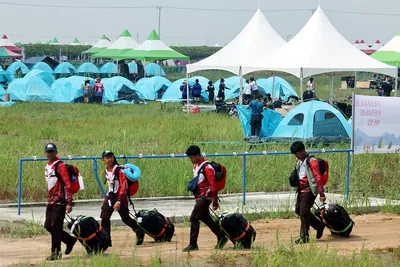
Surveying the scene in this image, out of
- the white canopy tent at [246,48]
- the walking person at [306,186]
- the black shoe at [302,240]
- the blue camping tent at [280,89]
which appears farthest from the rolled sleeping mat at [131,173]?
the blue camping tent at [280,89]

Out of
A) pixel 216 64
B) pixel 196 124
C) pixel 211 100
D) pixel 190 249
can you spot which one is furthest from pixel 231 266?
pixel 211 100

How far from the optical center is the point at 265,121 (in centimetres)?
2833

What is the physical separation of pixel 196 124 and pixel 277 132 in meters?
4.80

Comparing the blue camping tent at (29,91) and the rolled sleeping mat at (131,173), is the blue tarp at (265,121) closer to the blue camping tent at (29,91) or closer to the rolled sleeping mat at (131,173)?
the rolled sleeping mat at (131,173)

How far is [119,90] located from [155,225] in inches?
1378

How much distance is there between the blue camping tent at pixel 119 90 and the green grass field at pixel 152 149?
852 cm

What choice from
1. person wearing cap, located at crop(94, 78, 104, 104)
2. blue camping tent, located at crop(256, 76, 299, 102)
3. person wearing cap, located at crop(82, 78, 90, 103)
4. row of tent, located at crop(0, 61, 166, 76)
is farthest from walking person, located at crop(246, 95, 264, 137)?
row of tent, located at crop(0, 61, 166, 76)

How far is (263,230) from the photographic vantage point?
48.4 feet

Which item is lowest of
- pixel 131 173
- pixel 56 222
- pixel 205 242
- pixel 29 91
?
pixel 205 242

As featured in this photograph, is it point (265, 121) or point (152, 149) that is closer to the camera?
point (152, 149)

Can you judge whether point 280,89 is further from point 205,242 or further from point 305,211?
point 305,211

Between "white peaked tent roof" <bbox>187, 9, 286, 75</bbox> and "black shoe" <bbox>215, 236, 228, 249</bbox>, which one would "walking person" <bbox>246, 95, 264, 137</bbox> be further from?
"black shoe" <bbox>215, 236, 228, 249</bbox>

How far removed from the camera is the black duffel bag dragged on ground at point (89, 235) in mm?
12273

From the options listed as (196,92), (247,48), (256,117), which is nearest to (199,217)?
(256,117)
